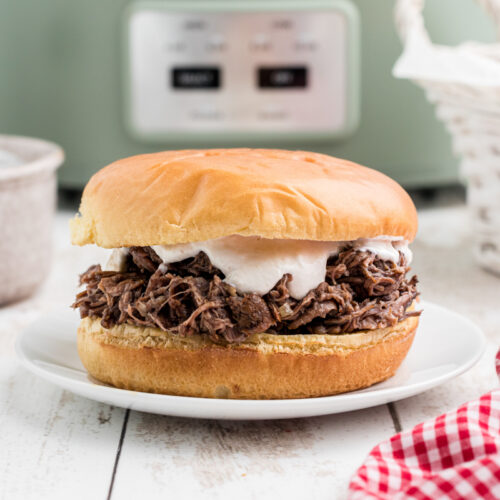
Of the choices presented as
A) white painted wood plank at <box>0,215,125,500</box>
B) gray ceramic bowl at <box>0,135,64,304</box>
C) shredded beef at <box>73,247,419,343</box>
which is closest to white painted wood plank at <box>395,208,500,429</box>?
shredded beef at <box>73,247,419,343</box>

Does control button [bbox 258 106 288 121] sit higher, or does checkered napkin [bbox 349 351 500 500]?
control button [bbox 258 106 288 121]

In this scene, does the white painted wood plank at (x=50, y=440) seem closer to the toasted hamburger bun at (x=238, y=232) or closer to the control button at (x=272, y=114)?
the toasted hamburger bun at (x=238, y=232)

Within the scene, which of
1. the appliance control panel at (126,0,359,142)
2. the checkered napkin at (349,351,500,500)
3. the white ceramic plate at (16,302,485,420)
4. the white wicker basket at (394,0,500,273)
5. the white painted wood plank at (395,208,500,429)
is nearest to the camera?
the checkered napkin at (349,351,500,500)

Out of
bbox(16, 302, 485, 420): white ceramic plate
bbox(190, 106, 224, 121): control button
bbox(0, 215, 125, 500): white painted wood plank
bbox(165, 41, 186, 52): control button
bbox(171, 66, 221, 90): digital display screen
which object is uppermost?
bbox(165, 41, 186, 52): control button

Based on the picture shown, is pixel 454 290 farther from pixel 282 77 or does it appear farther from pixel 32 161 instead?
pixel 32 161

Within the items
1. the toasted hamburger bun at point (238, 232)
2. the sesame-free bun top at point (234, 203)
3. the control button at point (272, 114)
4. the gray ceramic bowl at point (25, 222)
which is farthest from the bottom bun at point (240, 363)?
the control button at point (272, 114)

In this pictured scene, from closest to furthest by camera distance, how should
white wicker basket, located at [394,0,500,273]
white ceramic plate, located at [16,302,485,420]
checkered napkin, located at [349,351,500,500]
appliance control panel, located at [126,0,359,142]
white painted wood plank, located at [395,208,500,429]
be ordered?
checkered napkin, located at [349,351,500,500]
white ceramic plate, located at [16,302,485,420]
white painted wood plank, located at [395,208,500,429]
white wicker basket, located at [394,0,500,273]
appliance control panel, located at [126,0,359,142]

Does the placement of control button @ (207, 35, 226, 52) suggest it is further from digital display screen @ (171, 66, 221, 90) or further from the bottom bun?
the bottom bun
